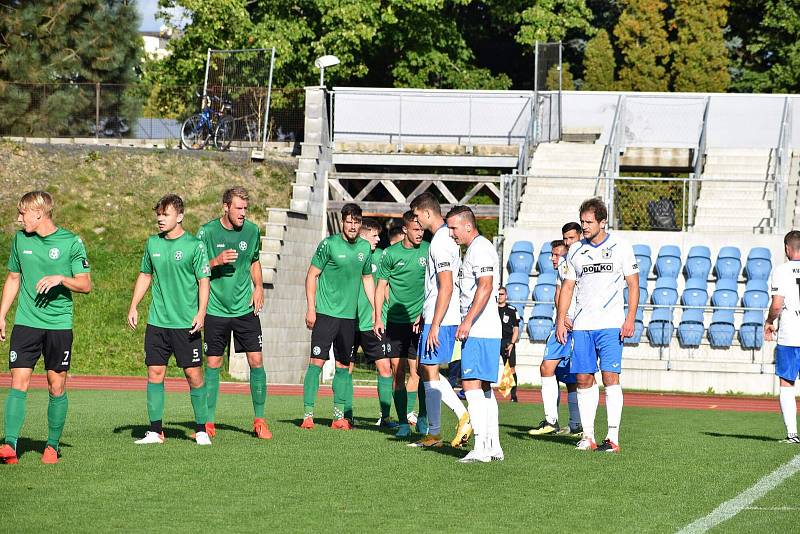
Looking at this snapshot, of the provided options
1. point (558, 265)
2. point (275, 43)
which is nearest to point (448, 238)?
point (558, 265)

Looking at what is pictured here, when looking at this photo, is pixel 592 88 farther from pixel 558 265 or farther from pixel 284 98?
pixel 558 265

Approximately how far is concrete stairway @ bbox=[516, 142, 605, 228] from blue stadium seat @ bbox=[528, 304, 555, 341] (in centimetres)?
240

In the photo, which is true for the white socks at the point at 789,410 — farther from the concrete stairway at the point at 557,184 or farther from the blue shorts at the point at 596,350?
the concrete stairway at the point at 557,184

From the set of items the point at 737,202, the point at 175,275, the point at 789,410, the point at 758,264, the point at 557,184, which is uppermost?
the point at 557,184

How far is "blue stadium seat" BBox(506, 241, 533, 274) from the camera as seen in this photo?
937 inches

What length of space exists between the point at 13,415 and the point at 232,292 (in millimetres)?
2656

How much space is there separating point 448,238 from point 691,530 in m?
3.67

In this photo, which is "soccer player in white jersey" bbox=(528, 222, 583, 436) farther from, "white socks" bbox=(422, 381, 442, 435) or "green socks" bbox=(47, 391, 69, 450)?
"green socks" bbox=(47, 391, 69, 450)

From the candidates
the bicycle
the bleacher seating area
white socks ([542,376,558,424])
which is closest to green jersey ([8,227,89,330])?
white socks ([542,376,558,424])

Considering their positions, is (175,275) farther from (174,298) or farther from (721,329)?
(721,329)

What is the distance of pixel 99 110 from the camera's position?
34.5 meters

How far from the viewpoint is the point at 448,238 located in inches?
404

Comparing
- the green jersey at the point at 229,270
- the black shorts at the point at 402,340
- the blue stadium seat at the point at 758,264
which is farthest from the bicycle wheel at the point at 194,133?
the green jersey at the point at 229,270

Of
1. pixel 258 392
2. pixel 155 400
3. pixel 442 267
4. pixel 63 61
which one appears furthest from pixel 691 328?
pixel 63 61
